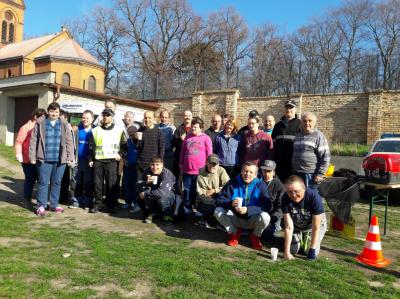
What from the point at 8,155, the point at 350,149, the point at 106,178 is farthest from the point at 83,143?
the point at 350,149

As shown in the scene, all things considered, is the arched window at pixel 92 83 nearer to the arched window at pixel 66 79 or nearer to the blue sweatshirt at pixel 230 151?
the arched window at pixel 66 79

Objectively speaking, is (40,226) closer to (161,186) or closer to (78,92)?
(161,186)

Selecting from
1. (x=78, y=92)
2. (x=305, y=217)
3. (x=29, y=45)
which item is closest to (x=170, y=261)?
(x=305, y=217)

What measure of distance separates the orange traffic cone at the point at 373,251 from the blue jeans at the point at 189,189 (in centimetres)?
283

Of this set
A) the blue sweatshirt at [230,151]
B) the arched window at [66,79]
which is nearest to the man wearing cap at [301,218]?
the blue sweatshirt at [230,151]

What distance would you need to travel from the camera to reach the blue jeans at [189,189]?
6500mm

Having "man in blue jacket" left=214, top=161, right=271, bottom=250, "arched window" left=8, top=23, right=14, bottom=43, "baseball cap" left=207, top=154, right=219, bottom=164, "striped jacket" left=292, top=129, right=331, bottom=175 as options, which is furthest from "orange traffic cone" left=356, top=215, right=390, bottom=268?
"arched window" left=8, top=23, right=14, bottom=43

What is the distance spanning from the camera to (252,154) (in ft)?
20.1

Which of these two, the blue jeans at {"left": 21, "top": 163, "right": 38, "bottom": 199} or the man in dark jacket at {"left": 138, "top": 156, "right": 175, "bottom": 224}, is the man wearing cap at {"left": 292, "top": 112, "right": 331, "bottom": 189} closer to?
the man in dark jacket at {"left": 138, "top": 156, "right": 175, "bottom": 224}

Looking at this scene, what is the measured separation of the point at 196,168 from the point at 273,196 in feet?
5.33

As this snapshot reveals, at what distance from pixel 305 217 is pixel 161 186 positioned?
2.43 meters

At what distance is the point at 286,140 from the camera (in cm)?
590

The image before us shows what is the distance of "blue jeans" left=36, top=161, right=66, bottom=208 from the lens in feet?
21.5

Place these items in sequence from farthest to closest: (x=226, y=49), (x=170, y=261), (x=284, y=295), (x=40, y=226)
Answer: (x=226, y=49)
(x=40, y=226)
(x=170, y=261)
(x=284, y=295)
